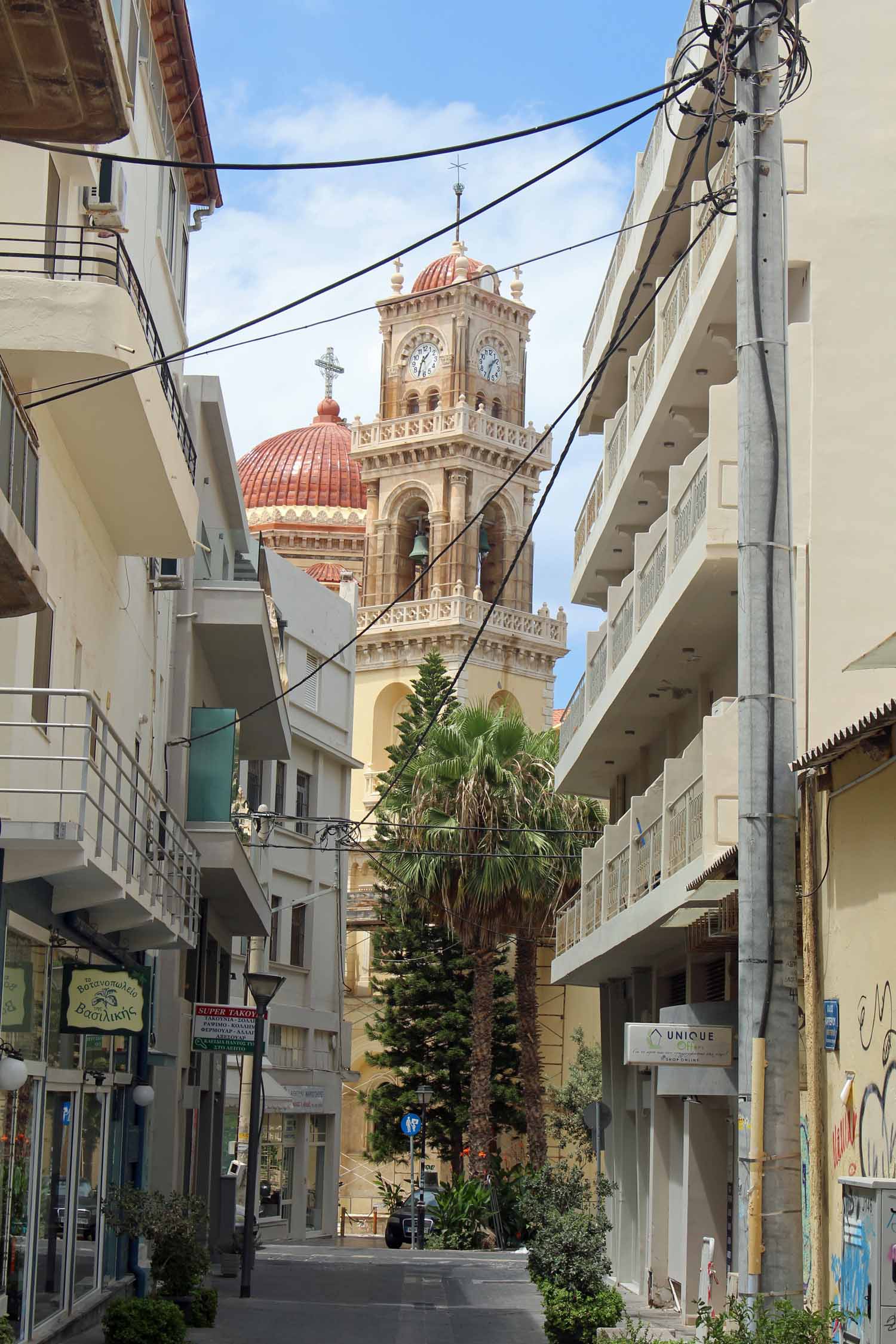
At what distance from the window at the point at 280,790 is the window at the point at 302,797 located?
1.23 metres

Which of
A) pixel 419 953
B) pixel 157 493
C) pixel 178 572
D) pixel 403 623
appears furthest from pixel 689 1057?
pixel 403 623

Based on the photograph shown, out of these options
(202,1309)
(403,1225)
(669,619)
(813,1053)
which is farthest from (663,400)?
(403,1225)

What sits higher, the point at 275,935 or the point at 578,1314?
the point at 275,935

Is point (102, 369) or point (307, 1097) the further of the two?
point (307, 1097)

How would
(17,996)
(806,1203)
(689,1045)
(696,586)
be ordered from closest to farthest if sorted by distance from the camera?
(806,1203) → (17,996) → (689,1045) → (696,586)

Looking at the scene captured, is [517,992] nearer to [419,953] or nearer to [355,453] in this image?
[419,953]

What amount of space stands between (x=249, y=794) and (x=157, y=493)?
86.8 feet

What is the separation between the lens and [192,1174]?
93.4 feet

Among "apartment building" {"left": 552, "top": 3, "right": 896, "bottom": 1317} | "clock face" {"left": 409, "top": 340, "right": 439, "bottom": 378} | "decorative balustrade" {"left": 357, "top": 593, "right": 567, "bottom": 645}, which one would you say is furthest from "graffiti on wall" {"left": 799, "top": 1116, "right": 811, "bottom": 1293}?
"clock face" {"left": 409, "top": 340, "right": 439, "bottom": 378}

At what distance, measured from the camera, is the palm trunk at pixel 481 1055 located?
47.9 m

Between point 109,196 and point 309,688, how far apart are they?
33944 millimetres

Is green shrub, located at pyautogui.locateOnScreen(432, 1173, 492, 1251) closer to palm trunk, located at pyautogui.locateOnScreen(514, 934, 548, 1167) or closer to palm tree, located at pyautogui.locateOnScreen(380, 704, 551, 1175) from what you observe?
palm tree, located at pyautogui.locateOnScreen(380, 704, 551, 1175)

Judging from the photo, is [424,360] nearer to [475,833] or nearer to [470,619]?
[470,619]

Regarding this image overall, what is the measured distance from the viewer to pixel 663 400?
2297cm
